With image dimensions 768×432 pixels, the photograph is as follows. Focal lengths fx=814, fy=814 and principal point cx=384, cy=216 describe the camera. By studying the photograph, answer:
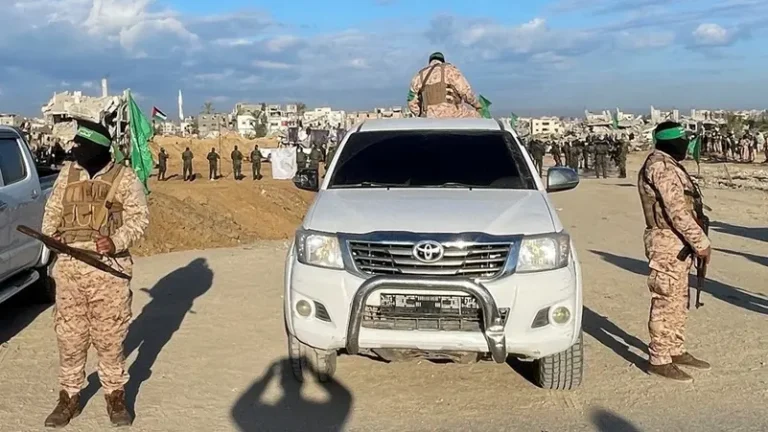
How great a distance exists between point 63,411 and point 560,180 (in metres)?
3.70

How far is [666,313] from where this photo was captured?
225 inches

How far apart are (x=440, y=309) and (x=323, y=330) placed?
2.38 ft

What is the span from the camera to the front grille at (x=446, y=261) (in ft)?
15.2

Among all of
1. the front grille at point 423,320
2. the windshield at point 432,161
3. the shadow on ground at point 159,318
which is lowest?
the shadow on ground at point 159,318

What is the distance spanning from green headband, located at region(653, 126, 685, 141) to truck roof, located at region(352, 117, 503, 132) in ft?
4.19

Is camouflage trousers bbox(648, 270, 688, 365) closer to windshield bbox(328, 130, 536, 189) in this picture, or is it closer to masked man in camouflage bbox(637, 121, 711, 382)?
masked man in camouflage bbox(637, 121, 711, 382)

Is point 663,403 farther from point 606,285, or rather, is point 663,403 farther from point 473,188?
point 606,285

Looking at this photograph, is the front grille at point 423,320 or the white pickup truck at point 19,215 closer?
the front grille at point 423,320

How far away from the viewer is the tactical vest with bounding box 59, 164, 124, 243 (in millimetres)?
4609

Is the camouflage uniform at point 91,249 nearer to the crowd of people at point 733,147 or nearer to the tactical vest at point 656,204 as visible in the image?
the tactical vest at point 656,204

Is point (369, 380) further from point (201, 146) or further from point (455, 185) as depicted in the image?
point (201, 146)

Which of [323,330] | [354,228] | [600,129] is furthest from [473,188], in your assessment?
[600,129]

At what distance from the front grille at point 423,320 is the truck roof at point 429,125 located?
2.13 metres

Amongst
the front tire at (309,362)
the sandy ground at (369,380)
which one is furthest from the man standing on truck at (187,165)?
the front tire at (309,362)
